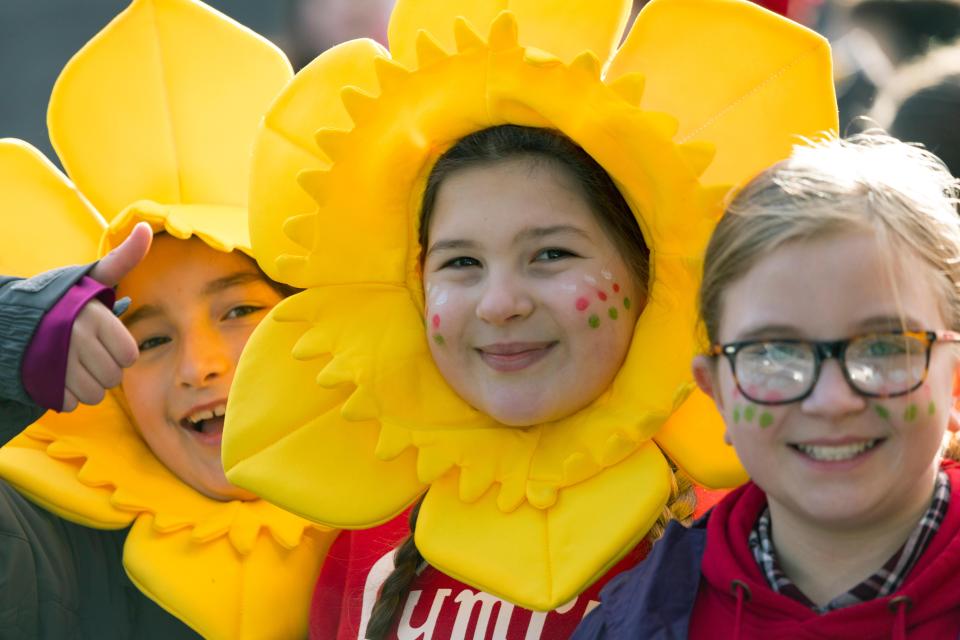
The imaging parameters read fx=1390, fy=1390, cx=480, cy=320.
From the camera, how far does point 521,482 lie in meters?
2.00

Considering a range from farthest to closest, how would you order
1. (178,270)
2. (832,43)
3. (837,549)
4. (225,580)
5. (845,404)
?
(832,43) < (178,270) < (225,580) < (837,549) < (845,404)

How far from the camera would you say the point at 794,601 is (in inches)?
60.7

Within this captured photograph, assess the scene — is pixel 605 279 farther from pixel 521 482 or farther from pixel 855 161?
pixel 855 161

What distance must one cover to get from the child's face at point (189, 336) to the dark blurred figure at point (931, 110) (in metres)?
1.42

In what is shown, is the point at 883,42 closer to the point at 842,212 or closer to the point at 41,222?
the point at 41,222

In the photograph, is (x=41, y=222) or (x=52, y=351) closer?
(x=52, y=351)

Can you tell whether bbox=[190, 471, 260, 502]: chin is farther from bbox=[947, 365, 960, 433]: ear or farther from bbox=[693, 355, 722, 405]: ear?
bbox=[947, 365, 960, 433]: ear

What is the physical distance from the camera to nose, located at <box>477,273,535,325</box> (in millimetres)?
1925

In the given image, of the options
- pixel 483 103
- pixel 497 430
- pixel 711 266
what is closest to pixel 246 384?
pixel 497 430

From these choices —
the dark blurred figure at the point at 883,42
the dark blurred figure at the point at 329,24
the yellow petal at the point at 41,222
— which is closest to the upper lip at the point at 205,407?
the yellow petal at the point at 41,222

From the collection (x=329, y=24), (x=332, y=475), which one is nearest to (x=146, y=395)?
(x=332, y=475)

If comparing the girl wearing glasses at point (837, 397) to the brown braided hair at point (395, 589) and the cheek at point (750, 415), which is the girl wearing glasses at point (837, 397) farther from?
the brown braided hair at point (395, 589)

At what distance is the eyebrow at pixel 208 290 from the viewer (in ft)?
7.94

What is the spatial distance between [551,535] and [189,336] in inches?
31.8
